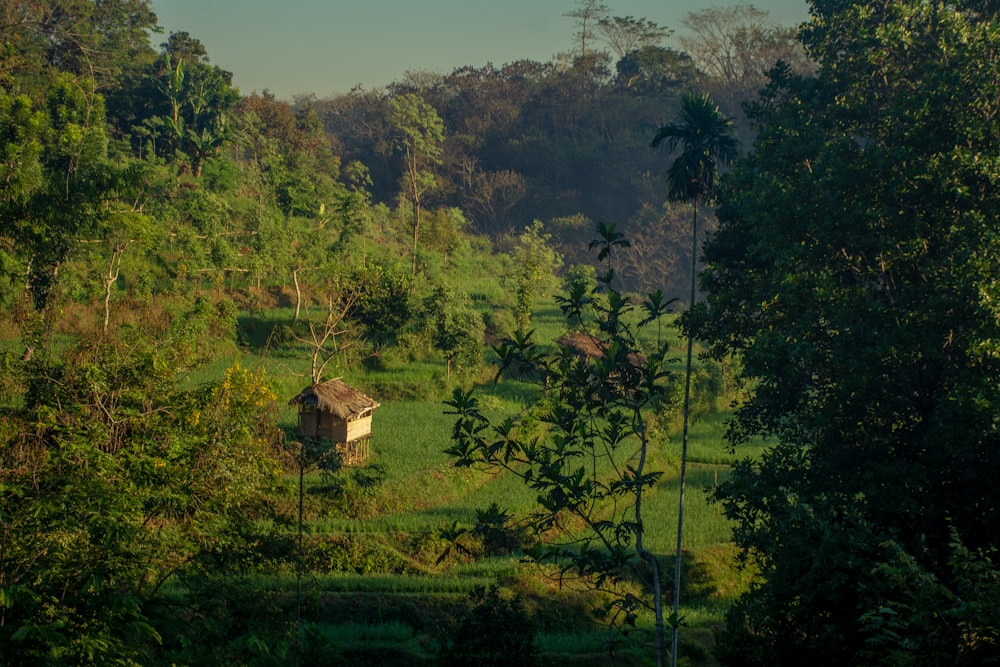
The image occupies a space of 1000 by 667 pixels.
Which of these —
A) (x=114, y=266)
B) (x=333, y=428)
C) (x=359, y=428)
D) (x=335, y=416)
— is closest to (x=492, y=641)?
(x=335, y=416)

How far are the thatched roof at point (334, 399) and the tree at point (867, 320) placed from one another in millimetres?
9406

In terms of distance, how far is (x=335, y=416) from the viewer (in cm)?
2056

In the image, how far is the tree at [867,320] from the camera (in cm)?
1064

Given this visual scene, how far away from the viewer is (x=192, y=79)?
37.5 metres

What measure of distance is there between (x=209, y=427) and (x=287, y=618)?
2844mm

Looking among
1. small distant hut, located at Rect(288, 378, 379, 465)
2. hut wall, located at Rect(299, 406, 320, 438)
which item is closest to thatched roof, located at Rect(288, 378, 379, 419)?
small distant hut, located at Rect(288, 378, 379, 465)

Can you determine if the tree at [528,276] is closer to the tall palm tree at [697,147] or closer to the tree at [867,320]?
the tall palm tree at [697,147]

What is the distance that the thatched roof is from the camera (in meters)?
20.5

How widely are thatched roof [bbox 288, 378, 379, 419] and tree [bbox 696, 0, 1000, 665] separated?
941cm

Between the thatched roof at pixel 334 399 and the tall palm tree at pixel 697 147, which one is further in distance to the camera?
the thatched roof at pixel 334 399

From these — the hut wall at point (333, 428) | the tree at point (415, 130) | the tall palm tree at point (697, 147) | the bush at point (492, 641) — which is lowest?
the bush at point (492, 641)

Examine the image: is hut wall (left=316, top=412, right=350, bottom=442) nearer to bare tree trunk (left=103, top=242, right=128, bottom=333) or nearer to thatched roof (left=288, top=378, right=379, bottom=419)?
thatched roof (left=288, top=378, right=379, bottom=419)

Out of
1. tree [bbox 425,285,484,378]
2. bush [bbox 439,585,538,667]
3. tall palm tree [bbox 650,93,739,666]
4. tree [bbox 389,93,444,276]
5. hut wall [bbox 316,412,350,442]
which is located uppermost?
tree [bbox 389,93,444,276]

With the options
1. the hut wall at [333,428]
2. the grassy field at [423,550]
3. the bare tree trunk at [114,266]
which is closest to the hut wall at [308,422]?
the hut wall at [333,428]
